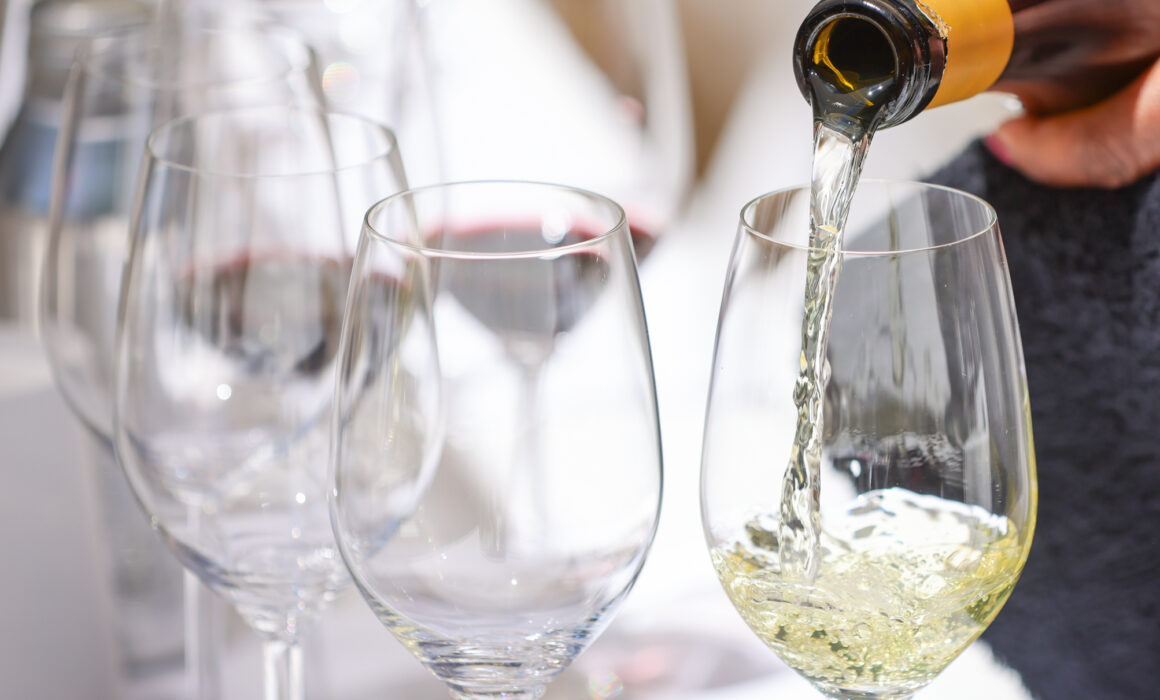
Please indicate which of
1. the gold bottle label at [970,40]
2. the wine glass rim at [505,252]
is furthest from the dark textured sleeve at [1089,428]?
the wine glass rim at [505,252]

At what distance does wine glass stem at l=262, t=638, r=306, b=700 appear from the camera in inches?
20.9

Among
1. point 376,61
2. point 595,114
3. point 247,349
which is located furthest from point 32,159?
point 247,349

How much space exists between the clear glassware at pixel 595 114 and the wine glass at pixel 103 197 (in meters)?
0.17

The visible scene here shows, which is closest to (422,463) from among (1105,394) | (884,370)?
(884,370)

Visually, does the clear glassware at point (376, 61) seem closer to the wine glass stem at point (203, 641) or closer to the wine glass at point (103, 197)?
the wine glass at point (103, 197)

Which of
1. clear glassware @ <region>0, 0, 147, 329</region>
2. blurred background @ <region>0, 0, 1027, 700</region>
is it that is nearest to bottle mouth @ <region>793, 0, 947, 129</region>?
blurred background @ <region>0, 0, 1027, 700</region>

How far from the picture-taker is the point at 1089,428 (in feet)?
1.84

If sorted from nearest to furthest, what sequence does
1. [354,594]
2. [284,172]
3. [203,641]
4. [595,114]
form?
1. [284,172]
2. [203,641]
3. [354,594]
4. [595,114]

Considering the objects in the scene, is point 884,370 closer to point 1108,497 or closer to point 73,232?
point 1108,497

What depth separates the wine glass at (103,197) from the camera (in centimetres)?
66

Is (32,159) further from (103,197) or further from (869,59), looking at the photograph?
(869,59)

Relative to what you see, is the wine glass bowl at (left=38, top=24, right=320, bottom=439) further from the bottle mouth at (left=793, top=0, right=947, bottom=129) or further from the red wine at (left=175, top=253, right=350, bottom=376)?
the bottle mouth at (left=793, top=0, right=947, bottom=129)

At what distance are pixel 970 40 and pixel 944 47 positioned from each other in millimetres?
22

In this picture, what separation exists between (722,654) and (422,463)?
42 cm
